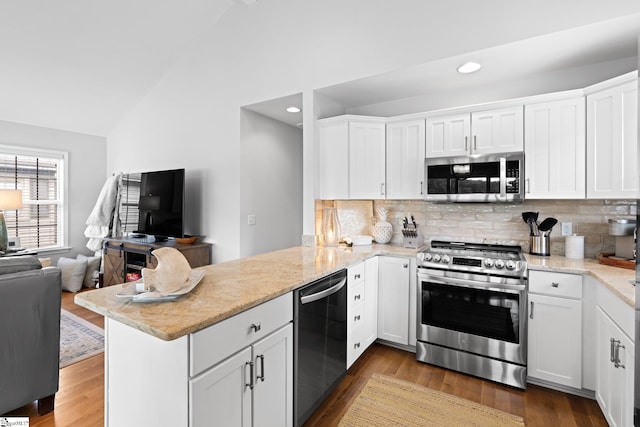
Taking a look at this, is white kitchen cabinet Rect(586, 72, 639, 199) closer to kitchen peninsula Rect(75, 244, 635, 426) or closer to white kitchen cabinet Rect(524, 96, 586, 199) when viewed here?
white kitchen cabinet Rect(524, 96, 586, 199)

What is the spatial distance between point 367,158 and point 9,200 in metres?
4.49

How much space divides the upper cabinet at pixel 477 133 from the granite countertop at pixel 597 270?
3.07 ft

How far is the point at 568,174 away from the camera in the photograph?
8.19ft

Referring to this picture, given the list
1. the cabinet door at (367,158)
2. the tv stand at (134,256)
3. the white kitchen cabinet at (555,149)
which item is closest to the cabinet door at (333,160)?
the cabinet door at (367,158)

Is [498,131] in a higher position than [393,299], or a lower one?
higher

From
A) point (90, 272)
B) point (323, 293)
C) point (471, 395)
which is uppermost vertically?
point (323, 293)

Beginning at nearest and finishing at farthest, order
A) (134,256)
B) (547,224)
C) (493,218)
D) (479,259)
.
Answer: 1. (479,259)
2. (547,224)
3. (493,218)
4. (134,256)

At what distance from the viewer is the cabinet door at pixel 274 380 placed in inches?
58.9

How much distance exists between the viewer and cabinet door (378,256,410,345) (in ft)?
9.35

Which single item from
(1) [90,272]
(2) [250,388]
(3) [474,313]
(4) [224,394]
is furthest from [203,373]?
(1) [90,272]

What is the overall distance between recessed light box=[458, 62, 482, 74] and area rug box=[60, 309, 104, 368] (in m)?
4.07

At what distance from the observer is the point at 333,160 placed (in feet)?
11.0

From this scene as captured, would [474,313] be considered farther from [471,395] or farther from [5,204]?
[5,204]

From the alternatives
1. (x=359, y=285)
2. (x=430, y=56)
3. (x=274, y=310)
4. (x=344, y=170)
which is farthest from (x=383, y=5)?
(x=274, y=310)
